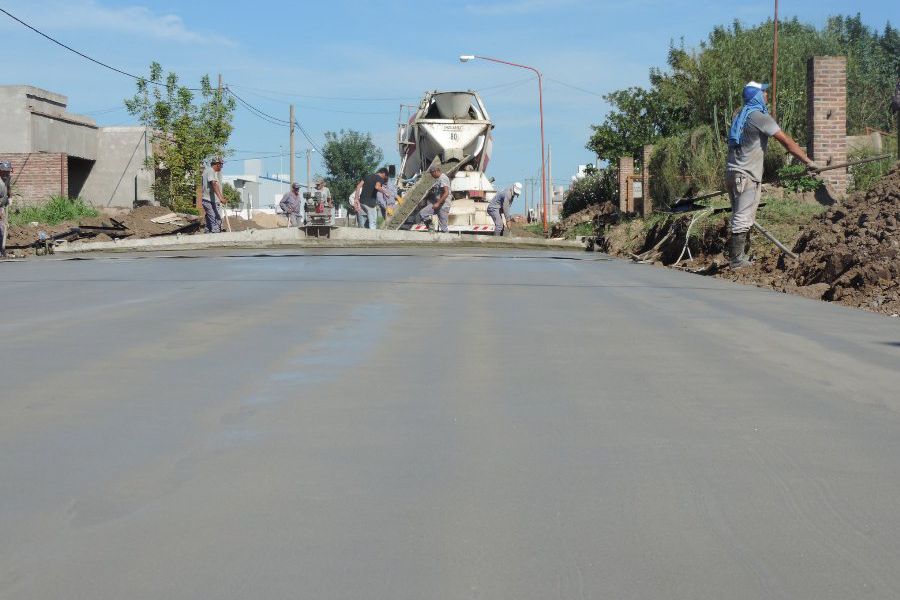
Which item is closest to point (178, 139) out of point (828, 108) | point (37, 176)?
point (37, 176)

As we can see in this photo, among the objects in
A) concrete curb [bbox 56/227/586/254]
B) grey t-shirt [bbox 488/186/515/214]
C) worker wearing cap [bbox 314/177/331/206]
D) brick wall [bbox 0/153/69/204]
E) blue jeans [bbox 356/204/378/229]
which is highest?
brick wall [bbox 0/153/69/204]

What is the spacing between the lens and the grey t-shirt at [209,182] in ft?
71.8

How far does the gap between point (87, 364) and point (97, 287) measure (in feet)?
14.7

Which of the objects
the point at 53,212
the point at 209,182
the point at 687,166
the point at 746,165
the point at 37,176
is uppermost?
the point at 37,176

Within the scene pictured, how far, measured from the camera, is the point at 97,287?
954cm

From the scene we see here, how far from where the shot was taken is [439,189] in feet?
90.6

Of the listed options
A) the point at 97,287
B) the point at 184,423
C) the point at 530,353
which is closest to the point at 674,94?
the point at 97,287

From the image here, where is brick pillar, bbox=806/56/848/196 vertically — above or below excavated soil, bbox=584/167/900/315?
above

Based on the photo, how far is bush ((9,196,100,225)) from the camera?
30.3 meters

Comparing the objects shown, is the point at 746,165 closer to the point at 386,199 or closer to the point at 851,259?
the point at 851,259

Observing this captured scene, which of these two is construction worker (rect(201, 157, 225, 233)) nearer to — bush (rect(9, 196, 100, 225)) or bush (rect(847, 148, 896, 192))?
bush (rect(9, 196, 100, 225))

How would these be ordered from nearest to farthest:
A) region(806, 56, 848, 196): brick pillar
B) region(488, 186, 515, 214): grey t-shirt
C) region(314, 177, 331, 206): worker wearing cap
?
region(806, 56, 848, 196): brick pillar
region(488, 186, 515, 214): grey t-shirt
region(314, 177, 331, 206): worker wearing cap

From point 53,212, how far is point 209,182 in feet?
37.1

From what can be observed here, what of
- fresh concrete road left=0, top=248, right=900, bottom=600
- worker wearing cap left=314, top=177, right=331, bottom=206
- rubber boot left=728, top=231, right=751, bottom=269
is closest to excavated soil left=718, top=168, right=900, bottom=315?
rubber boot left=728, top=231, right=751, bottom=269
